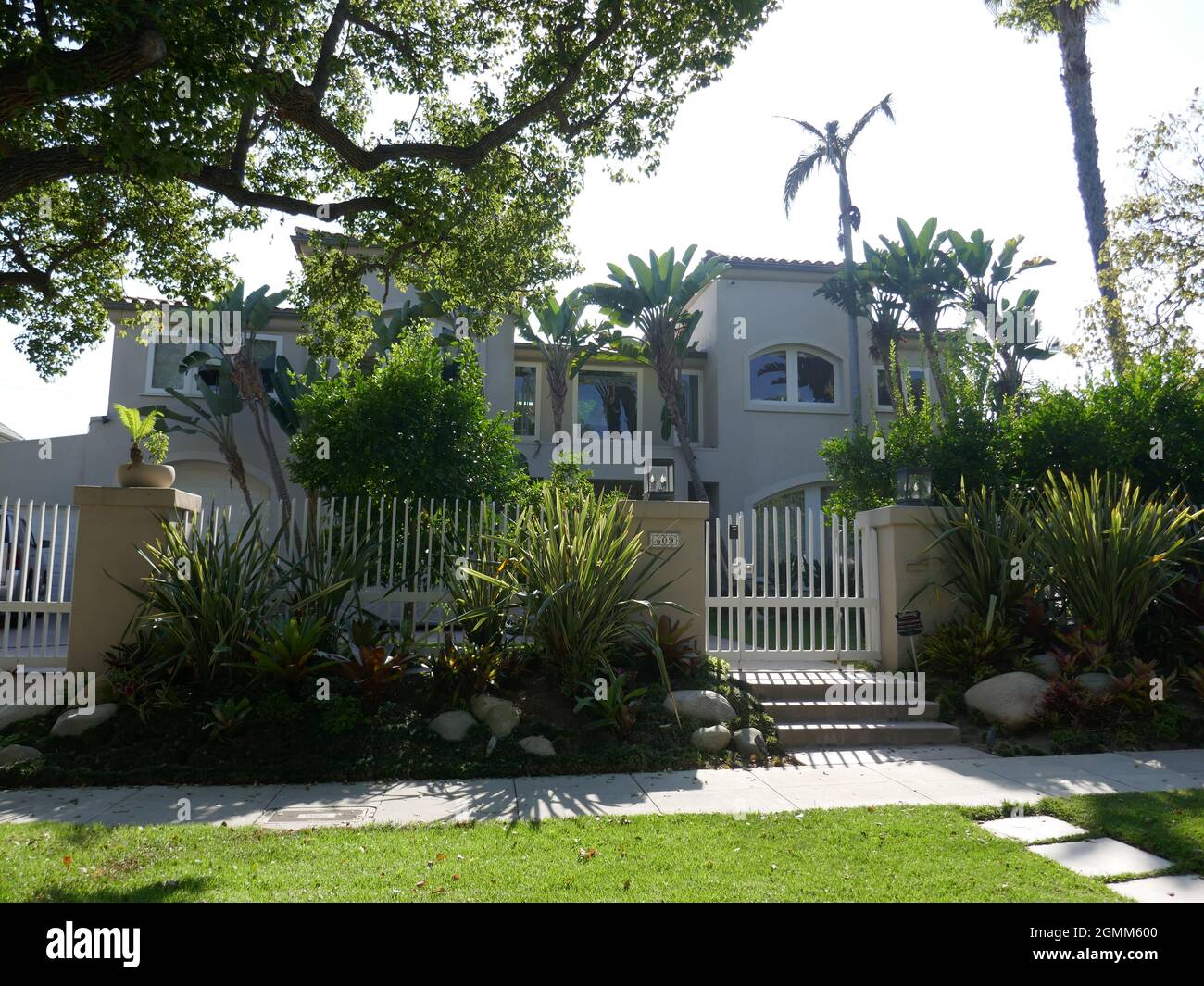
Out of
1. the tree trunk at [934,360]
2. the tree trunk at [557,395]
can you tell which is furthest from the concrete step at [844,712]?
the tree trunk at [557,395]

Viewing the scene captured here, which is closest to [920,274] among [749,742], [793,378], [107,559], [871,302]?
[871,302]

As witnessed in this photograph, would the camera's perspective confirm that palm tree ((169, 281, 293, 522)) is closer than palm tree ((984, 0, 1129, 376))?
No

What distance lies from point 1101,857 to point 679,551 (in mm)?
4800

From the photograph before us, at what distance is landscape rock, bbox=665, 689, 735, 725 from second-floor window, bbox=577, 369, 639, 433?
1380 cm

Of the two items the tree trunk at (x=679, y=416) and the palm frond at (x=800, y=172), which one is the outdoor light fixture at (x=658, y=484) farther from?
the palm frond at (x=800, y=172)

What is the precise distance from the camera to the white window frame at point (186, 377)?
61.4ft

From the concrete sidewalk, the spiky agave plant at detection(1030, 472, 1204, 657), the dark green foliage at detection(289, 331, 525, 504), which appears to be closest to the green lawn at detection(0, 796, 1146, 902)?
A: the concrete sidewalk

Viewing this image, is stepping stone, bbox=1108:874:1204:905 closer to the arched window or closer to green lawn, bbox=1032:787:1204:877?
green lawn, bbox=1032:787:1204:877

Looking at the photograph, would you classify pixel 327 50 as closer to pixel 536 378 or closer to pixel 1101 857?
pixel 1101 857

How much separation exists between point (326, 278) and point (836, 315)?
44.5 ft

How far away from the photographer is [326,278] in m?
12.1

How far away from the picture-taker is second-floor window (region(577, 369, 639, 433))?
2125cm

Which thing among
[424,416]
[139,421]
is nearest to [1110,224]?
[424,416]
